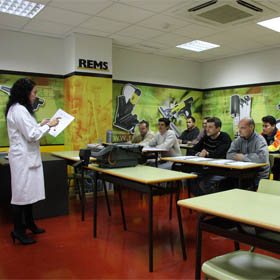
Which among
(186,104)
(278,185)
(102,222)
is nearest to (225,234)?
(278,185)

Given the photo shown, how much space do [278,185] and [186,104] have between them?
5991 mm

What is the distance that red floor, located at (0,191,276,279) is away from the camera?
2.57 metres

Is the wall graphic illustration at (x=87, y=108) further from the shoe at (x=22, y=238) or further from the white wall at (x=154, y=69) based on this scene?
the shoe at (x=22, y=238)

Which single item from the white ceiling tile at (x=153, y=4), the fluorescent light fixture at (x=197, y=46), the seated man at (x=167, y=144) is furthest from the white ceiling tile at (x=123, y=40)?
the seated man at (x=167, y=144)

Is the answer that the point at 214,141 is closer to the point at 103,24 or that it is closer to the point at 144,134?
the point at 144,134

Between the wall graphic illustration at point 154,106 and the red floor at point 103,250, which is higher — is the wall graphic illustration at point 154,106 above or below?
above

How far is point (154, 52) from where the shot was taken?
23.3 ft

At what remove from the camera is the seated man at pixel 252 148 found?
3.71 m

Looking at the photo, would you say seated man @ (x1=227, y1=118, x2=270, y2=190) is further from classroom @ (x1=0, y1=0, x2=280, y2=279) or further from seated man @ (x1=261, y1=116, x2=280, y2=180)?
seated man @ (x1=261, y1=116, x2=280, y2=180)

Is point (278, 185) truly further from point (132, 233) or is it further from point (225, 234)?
point (132, 233)

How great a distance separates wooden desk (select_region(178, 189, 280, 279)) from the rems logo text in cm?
433

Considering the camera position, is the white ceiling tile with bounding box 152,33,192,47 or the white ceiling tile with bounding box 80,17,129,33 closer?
the white ceiling tile with bounding box 80,17,129,33

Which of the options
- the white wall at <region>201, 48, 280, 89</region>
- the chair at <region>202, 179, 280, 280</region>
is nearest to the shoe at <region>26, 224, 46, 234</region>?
the chair at <region>202, 179, 280, 280</region>

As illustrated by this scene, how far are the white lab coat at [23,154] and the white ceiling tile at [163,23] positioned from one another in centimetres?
285
